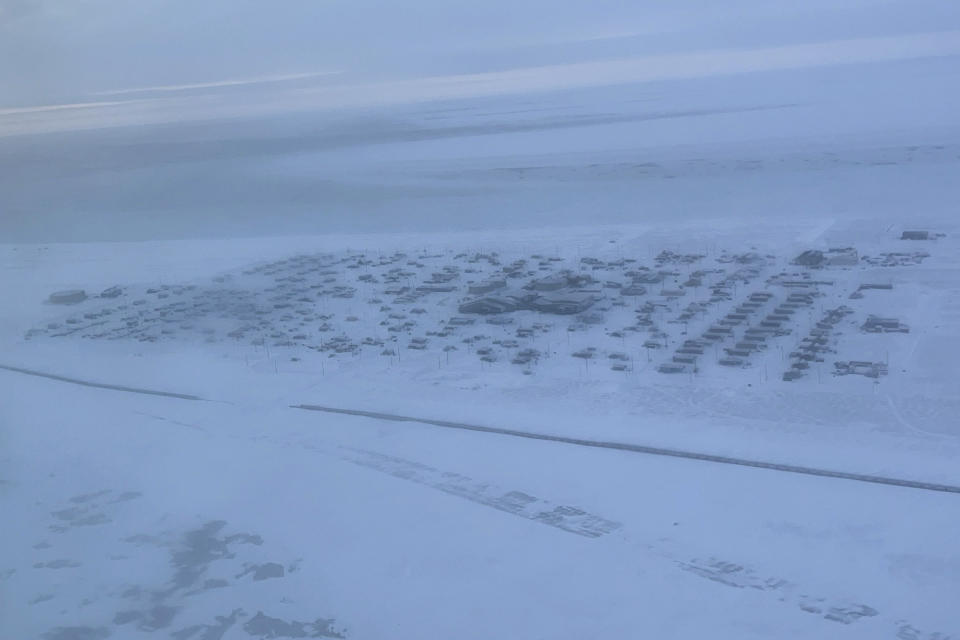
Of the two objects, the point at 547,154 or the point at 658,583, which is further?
the point at 547,154

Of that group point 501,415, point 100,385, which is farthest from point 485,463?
point 100,385

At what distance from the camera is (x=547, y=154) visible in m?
16.4

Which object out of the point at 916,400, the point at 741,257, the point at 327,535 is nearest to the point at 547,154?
the point at 741,257

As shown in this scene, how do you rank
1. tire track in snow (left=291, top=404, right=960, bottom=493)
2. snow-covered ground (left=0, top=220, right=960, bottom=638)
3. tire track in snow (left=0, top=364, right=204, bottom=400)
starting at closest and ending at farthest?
snow-covered ground (left=0, top=220, right=960, bottom=638), tire track in snow (left=291, top=404, right=960, bottom=493), tire track in snow (left=0, top=364, right=204, bottom=400)

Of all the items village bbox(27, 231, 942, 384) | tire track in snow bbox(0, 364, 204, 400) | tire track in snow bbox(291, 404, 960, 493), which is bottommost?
tire track in snow bbox(291, 404, 960, 493)

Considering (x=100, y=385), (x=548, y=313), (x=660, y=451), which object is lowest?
(x=660, y=451)

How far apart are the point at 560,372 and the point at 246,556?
2.59 metres

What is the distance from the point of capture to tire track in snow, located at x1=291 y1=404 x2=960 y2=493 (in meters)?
4.52

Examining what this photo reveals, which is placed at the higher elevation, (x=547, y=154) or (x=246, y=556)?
(x=547, y=154)

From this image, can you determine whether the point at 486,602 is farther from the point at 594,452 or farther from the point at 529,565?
the point at 594,452

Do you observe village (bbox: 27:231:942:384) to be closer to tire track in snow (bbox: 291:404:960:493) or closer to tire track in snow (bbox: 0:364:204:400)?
tire track in snow (bbox: 0:364:204:400)

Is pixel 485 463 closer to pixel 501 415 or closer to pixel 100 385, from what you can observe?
pixel 501 415

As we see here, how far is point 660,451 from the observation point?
Answer: 16.4 feet

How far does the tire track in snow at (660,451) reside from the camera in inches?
178
